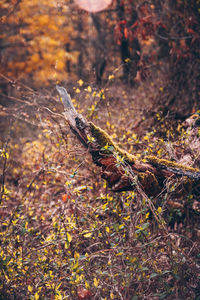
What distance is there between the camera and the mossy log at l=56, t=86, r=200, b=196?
2.46 m

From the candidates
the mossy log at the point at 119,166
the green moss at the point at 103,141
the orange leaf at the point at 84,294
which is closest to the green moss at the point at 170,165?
the mossy log at the point at 119,166

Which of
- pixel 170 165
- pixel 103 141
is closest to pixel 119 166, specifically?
pixel 103 141

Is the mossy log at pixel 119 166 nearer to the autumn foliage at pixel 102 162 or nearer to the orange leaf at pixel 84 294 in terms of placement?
the autumn foliage at pixel 102 162

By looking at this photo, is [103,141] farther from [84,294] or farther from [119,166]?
[84,294]

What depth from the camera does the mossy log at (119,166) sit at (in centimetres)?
246

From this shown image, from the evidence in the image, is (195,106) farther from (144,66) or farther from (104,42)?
(104,42)

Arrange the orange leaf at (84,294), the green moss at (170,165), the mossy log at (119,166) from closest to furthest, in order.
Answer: the orange leaf at (84,294)
the mossy log at (119,166)
the green moss at (170,165)

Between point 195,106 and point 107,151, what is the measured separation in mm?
3409

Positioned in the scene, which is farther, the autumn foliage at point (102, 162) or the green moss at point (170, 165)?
the green moss at point (170, 165)

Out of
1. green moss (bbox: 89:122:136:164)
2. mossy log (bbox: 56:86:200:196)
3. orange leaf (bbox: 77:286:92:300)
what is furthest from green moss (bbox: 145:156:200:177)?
orange leaf (bbox: 77:286:92:300)

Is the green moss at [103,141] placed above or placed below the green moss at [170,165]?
above

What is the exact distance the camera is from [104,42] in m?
9.84

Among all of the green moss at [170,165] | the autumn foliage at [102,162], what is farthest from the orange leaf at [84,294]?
the green moss at [170,165]

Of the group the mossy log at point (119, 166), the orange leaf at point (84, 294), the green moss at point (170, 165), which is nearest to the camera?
the orange leaf at point (84, 294)
